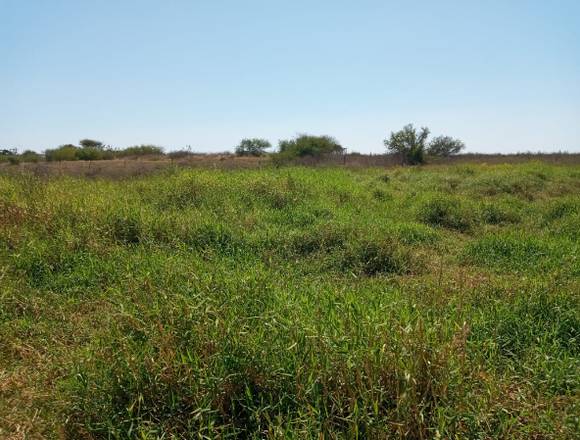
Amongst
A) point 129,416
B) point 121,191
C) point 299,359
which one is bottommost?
point 129,416

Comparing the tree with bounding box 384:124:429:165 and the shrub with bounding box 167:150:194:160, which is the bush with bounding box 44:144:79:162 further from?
the tree with bounding box 384:124:429:165

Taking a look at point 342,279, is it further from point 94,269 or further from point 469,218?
point 469,218

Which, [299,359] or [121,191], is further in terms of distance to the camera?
[121,191]

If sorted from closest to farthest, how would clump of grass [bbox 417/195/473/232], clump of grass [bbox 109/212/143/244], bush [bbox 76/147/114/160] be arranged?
clump of grass [bbox 109/212/143/244], clump of grass [bbox 417/195/473/232], bush [bbox 76/147/114/160]

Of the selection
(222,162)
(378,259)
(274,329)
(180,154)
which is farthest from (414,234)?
(180,154)

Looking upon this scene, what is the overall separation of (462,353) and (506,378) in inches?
17.9

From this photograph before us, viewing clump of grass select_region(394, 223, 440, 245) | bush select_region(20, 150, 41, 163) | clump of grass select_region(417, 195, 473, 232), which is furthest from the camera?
bush select_region(20, 150, 41, 163)

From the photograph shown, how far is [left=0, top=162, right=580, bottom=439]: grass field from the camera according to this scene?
2355 millimetres

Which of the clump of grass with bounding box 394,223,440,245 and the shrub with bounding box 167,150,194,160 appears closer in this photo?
the clump of grass with bounding box 394,223,440,245

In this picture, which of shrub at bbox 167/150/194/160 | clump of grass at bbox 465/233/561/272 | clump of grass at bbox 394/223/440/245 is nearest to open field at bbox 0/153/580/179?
shrub at bbox 167/150/194/160

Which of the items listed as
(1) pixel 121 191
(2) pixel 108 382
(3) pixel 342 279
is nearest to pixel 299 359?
(2) pixel 108 382

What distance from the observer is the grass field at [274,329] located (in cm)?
236

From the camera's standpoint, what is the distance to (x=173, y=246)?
226 inches

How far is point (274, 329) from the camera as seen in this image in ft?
9.27
